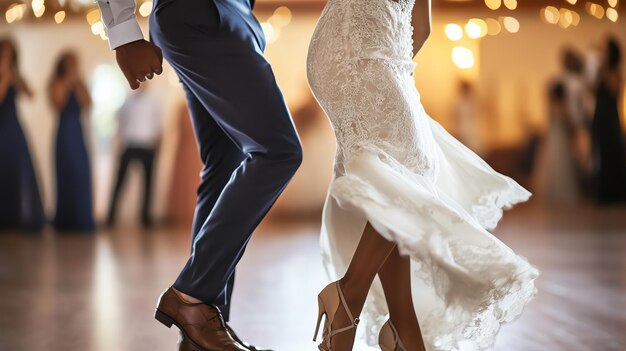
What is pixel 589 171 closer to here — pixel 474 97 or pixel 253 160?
pixel 474 97

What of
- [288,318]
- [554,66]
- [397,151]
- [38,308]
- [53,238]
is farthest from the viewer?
[554,66]

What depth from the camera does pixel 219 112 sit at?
85.2 inches

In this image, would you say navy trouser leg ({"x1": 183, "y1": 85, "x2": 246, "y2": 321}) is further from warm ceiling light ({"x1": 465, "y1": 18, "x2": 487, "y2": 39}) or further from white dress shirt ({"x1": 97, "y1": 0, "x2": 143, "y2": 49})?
warm ceiling light ({"x1": 465, "y1": 18, "x2": 487, "y2": 39})

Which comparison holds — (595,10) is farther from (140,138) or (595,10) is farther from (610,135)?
(140,138)

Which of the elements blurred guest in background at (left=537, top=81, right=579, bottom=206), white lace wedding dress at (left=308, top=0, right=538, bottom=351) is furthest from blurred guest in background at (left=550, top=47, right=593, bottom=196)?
white lace wedding dress at (left=308, top=0, right=538, bottom=351)

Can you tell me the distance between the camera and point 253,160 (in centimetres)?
214

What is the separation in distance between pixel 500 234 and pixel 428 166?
169 inches

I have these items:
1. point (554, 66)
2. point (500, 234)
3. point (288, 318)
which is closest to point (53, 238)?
point (500, 234)

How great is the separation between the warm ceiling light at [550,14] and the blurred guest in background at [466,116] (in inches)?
56.5

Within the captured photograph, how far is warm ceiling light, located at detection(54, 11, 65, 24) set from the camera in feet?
30.6

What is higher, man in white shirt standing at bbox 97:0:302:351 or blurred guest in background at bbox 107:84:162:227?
man in white shirt standing at bbox 97:0:302:351

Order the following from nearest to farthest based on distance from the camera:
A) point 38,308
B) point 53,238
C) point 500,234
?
1. point 38,308
2. point 500,234
3. point 53,238

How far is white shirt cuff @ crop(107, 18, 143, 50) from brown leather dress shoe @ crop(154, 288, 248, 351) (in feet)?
1.95

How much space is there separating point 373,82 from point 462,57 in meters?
8.75
